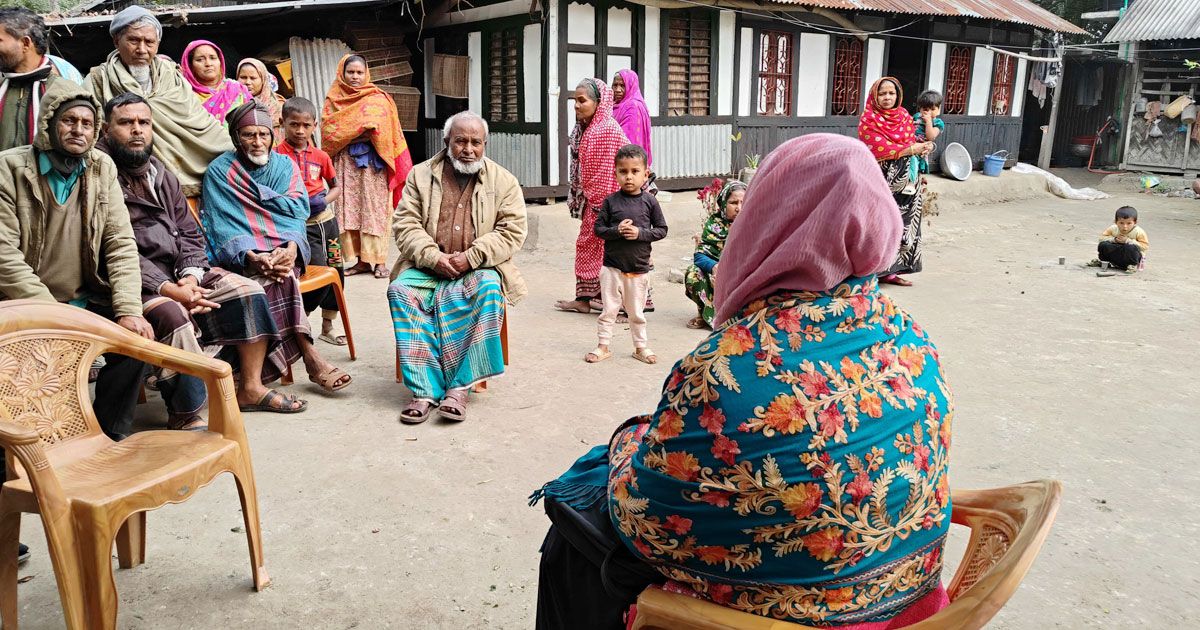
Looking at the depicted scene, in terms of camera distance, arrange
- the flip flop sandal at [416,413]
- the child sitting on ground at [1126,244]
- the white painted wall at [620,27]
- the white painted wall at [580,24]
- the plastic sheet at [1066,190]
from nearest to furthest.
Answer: the flip flop sandal at [416,413]
the child sitting on ground at [1126,244]
the white painted wall at [580,24]
the white painted wall at [620,27]
the plastic sheet at [1066,190]

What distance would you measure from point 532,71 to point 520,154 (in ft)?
3.21

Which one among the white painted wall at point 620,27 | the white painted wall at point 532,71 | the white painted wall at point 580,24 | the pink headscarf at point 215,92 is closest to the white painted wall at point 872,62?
the white painted wall at point 620,27

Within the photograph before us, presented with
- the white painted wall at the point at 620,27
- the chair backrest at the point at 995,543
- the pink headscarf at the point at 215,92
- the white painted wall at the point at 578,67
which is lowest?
the chair backrest at the point at 995,543

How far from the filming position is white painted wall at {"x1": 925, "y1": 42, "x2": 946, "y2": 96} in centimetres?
1405

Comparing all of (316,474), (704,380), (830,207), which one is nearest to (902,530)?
(704,380)

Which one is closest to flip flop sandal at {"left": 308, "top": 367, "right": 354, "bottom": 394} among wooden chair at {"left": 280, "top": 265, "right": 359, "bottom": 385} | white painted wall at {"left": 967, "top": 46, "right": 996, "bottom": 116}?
wooden chair at {"left": 280, "top": 265, "right": 359, "bottom": 385}

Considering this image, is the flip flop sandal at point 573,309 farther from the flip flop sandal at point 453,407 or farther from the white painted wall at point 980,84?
the white painted wall at point 980,84

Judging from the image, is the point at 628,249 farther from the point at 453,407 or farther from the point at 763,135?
the point at 763,135

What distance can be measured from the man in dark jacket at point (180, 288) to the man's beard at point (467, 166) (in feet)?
3.82

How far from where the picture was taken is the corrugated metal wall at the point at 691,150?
10945 millimetres

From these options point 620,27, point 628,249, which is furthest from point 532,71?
point 628,249

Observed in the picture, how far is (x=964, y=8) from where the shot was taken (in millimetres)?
13445

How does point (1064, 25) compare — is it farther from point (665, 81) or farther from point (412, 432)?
point (412, 432)

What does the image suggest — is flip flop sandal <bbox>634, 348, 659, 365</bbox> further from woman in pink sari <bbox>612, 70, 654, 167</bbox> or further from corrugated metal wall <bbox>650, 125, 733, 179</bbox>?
corrugated metal wall <bbox>650, 125, 733, 179</bbox>
